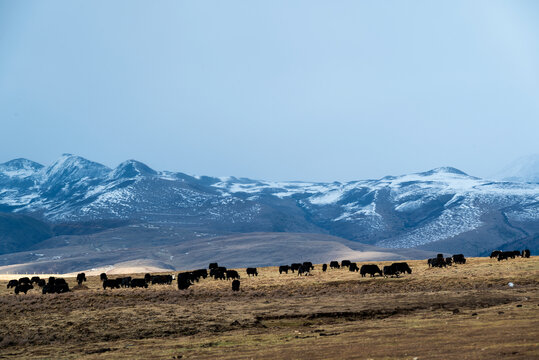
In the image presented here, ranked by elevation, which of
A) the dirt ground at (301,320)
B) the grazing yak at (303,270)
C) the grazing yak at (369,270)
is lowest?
the dirt ground at (301,320)

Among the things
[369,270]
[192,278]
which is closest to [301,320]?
[369,270]

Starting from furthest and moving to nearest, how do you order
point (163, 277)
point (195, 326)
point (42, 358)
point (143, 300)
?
point (163, 277)
point (143, 300)
point (195, 326)
point (42, 358)

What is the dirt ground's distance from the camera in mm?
23531

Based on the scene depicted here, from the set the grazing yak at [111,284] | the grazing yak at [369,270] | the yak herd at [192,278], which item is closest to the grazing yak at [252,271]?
the yak herd at [192,278]

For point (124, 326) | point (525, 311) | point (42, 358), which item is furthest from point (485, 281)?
point (42, 358)

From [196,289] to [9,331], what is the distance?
71.1 ft

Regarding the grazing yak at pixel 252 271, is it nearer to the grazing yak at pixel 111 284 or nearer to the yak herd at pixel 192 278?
the yak herd at pixel 192 278

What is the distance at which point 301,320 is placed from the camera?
118ft

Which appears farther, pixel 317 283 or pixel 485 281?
pixel 317 283

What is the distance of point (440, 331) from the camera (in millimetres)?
25516

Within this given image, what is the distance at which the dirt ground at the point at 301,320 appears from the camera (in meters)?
23.5

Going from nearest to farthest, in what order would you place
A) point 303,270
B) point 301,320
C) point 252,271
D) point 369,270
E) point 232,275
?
point 301,320 → point 369,270 → point 232,275 → point 303,270 → point 252,271

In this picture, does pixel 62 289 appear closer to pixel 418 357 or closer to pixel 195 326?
pixel 195 326

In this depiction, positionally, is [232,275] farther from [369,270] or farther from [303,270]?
[369,270]
